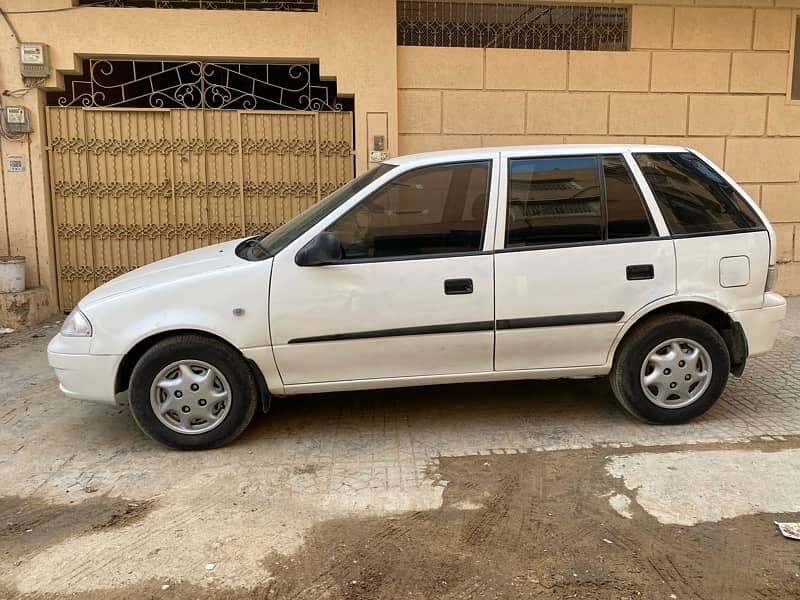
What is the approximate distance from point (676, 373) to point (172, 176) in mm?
5744

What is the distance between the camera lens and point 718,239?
4.40m

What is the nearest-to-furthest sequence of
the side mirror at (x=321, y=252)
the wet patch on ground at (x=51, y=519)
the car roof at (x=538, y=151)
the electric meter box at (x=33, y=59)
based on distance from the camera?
1. the wet patch on ground at (x=51, y=519)
2. the side mirror at (x=321, y=252)
3. the car roof at (x=538, y=151)
4. the electric meter box at (x=33, y=59)

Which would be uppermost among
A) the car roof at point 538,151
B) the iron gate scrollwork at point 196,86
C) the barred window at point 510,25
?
the barred window at point 510,25

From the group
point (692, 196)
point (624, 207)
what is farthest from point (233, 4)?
point (692, 196)

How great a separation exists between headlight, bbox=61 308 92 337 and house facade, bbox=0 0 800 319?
3716mm

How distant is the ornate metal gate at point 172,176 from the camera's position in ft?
25.2

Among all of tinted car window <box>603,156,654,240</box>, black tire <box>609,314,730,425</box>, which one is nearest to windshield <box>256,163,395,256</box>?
tinted car window <box>603,156,654,240</box>

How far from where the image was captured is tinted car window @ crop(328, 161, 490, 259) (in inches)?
164

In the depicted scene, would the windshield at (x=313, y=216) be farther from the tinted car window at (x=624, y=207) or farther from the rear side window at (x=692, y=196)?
the rear side window at (x=692, y=196)

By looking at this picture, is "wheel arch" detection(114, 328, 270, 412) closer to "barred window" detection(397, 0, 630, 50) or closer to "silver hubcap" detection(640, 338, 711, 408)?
"silver hubcap" detection(640, 338, 711, 408)

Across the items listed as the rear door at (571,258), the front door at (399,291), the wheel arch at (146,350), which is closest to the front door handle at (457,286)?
the front door at (399,291)

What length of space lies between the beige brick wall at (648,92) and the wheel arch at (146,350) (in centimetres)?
447

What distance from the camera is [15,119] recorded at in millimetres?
7379

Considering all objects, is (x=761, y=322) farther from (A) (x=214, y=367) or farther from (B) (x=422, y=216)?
(A) (x=214, y=367)
